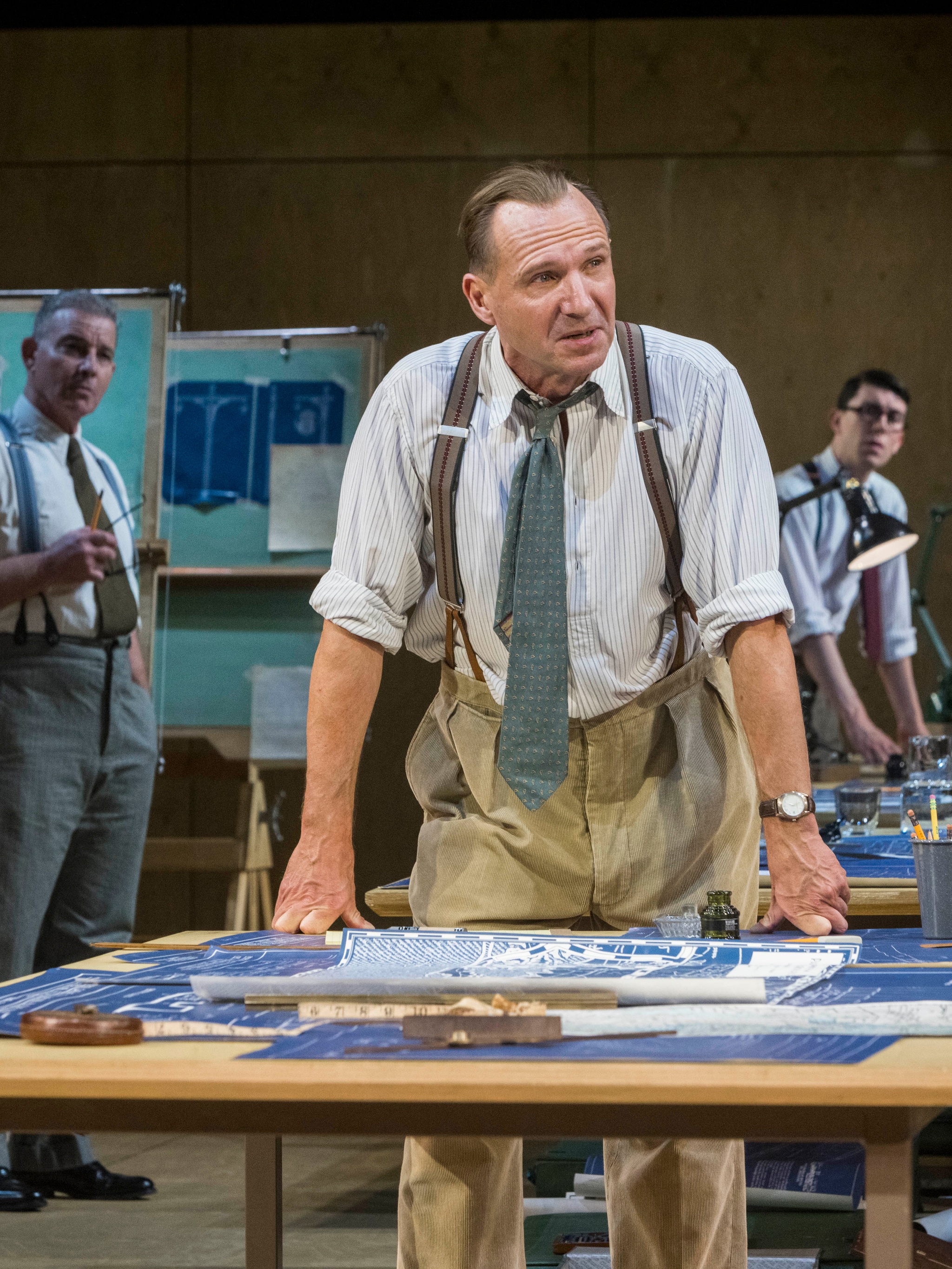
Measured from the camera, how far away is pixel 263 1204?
5.70 feet

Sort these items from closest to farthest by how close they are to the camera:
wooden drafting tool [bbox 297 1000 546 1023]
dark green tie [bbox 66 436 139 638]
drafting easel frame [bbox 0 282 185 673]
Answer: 1. wooden drafting tool [bbox 297 1000 546 1023]
2. dark green tie [bbox 66 436 139 638]
3. drafting easel frame [bbox 0 282 185 673]

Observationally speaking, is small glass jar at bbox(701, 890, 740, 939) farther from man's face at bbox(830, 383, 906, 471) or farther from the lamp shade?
man's face at bbox(830, 383, 906, 471)

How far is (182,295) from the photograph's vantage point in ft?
14.0

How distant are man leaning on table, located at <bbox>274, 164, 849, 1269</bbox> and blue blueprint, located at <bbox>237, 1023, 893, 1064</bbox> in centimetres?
65

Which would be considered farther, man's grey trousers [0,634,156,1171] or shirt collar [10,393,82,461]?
shirt collar [10,393,82,461]

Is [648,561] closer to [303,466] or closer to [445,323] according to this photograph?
[303,466]

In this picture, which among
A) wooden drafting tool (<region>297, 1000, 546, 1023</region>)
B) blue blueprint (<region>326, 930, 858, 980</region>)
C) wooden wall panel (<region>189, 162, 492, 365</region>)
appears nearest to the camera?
wooden drafting tool (<region>297, 1000, 546, 1023</region>)

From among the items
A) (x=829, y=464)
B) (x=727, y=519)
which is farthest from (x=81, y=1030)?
(x=829, y=464)

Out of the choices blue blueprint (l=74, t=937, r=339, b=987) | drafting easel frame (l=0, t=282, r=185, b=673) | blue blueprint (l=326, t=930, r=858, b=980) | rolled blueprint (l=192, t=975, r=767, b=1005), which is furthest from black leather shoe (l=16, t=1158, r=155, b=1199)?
rolled blueprint (l=192, t=975, r=767, b=1005)

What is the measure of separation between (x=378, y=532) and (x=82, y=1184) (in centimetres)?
202

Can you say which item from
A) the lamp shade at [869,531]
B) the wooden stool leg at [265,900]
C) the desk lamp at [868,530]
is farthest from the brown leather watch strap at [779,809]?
the wooden stool leg at [265,900]

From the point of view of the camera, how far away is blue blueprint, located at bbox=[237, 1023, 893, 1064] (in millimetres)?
1150

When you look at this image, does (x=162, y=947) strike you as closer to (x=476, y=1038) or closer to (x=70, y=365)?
(x=476, y=1038)

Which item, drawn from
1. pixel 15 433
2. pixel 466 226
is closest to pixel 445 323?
pixel 15 433
